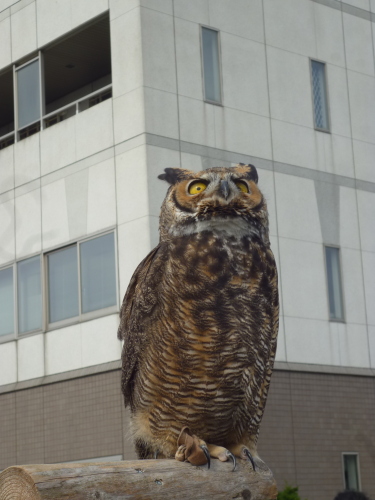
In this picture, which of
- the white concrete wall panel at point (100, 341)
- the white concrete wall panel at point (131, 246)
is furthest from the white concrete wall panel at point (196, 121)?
the white concrete wall panel at point (100, 341)

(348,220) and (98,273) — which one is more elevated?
(348,220)

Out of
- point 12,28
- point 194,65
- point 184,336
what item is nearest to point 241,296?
point 184,336

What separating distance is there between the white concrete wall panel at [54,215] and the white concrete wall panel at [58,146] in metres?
0.32

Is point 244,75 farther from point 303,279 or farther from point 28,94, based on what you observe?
point 28,94

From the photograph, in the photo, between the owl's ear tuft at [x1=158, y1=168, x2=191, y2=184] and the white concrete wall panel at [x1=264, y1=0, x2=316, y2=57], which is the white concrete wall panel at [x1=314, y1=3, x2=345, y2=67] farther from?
the owl's ear tuft at [x1=158, y1=168, x2=191, y2=184]

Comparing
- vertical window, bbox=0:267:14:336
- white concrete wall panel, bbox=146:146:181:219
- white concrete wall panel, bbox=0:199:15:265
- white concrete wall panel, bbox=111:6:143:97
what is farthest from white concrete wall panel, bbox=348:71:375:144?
vertical window, bbox=0:267:14:336

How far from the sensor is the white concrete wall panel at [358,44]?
54.0 feet

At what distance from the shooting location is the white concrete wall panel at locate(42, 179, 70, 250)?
14680 mm

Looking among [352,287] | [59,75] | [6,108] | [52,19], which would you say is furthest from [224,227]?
[6,108]

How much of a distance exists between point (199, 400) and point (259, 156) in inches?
393

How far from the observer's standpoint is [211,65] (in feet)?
48.1

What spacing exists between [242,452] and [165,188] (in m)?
8.48

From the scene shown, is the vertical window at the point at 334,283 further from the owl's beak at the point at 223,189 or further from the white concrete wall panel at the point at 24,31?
the owl's beak at the point at 223,189

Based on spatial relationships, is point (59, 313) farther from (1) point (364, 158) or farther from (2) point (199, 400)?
(2) point (199, 400)
